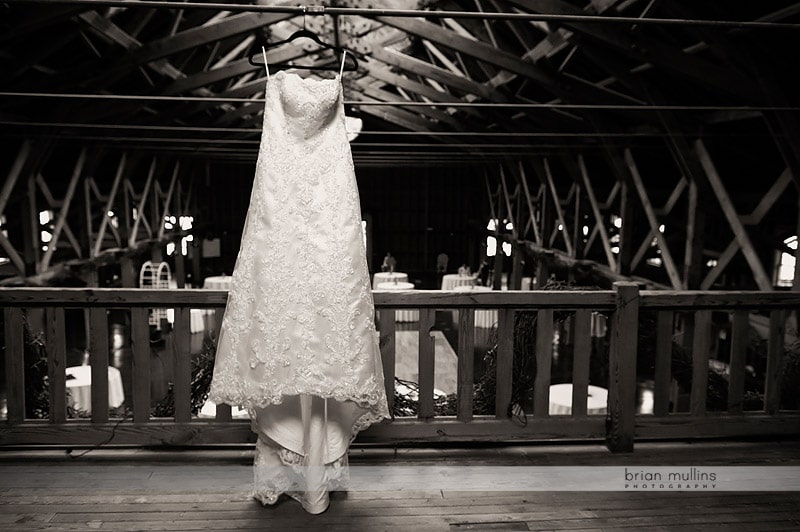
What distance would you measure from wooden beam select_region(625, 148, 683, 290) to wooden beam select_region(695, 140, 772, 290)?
0.91 m

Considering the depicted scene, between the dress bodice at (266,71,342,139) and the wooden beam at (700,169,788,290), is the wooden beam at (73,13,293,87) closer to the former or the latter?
the dress bodice at (266,71,342,139)

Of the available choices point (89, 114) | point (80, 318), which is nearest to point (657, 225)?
point (89, 114)

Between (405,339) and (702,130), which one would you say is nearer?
(702,130)

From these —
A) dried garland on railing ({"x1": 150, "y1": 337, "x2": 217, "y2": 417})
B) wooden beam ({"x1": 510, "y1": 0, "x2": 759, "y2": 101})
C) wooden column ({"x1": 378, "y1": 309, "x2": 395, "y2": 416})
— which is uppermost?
wooden beam ({"x1": 510, "y1": 0, "x2": 759, "y2": 101})

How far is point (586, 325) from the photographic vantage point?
300 cm

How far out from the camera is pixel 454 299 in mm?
2943

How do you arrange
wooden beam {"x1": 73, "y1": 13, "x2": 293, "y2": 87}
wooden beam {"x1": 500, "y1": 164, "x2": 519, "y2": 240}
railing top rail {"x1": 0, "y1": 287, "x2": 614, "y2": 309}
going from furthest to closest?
wooden beam {"x1": 500, "y1": 164, "x2": 519, "y2": 240}, wooden beam {"x1": 73, "y1": 13, "x2": 293, "y2": 87}, railing top rail {"x1": 0, "y1": 287, "x2": 614, "y2": 309}

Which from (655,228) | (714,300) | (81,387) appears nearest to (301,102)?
(714,300)

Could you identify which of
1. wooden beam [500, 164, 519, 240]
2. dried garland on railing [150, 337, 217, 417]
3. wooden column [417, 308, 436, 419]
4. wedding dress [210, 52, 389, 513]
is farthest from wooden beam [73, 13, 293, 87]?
wooden beam [500, 164, 519, 240]

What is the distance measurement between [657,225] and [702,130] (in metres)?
1.31

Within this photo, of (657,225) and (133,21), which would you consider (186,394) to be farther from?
(657,225)

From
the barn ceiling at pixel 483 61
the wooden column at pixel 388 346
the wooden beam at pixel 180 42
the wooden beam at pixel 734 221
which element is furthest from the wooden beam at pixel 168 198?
the wooden column at pixel 388 346

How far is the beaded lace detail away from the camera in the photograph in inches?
88.0

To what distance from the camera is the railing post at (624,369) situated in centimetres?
300
